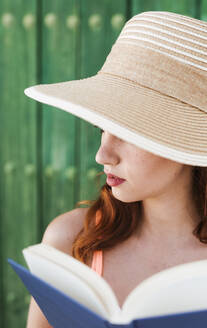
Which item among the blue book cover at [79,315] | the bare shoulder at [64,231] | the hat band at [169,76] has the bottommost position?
the bare shoulder at [64,231]

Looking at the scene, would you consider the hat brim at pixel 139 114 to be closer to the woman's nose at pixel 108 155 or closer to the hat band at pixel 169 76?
the hat band at pixel 169 76

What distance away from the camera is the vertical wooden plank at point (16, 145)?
Result: 146cm

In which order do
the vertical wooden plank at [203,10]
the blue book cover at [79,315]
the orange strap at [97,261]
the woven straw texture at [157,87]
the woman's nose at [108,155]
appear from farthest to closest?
1. the vertical wooden plank at [203,10]
2. the orange strap at [97,261]
3. the woman's nose at [108,155]
4. the woven straw texture at [157,87]
5. the blue book cover at [79,315]

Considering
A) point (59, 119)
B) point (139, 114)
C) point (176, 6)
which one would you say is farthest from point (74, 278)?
point (176, 6)

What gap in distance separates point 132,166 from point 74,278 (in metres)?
0.29

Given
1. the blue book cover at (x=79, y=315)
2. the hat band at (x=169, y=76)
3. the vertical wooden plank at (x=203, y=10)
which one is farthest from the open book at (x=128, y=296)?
the vertical wooden plank at (x=203, y=10)

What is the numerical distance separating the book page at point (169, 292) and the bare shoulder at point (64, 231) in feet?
1.49

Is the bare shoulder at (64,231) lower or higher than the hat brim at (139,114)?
lower

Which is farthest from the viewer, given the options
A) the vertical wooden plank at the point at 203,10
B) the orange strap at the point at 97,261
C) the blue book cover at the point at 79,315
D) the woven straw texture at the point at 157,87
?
the vertical wooden plank at the point at 203,10

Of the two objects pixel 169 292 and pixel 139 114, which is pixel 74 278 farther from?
pixel 139 114

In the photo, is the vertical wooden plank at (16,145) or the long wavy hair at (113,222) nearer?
the long wavy hair at (113,222)

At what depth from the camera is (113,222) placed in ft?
3.56

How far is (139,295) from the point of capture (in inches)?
24.5

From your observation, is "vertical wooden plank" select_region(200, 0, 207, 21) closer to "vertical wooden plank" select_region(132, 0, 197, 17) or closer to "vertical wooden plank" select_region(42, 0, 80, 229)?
"vertical wooden plank" select_region(132, 0, 197, 17)
